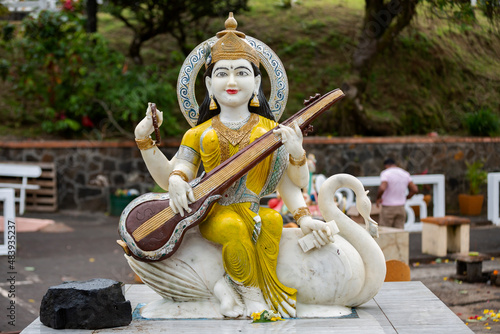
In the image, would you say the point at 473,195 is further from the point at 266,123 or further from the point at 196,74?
the point at 196,74

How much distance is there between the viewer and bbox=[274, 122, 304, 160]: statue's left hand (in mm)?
3711

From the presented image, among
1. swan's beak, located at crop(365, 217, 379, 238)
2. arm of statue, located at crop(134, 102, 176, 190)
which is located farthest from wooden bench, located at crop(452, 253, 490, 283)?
arm of statue, located at crop(134, 102, 176, 190)

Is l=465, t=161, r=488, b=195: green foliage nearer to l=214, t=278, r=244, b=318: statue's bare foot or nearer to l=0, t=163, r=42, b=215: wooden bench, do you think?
l=0, t=163, r=42, b=215: wooden bench

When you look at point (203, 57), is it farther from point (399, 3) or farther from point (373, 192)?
point (399, 3)

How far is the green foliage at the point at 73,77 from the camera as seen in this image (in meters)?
11.2

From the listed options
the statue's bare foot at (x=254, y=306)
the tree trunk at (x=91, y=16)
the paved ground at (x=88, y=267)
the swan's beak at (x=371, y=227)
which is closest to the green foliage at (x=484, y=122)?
the paved ground at (x=88, y=267)

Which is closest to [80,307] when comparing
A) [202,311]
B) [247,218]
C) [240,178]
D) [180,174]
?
[202,311]

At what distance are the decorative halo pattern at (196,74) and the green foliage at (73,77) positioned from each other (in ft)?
22.7

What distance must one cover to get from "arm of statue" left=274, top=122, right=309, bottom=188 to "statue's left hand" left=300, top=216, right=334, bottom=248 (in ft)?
0.93

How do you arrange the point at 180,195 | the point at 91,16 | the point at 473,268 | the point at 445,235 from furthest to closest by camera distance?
the point at 91,16 < the point at 445,235 < the point at 473,268 < the point at 180,195

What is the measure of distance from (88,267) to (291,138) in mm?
4378

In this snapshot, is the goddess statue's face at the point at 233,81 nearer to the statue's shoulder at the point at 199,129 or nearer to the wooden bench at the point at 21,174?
the statue's shoulder at the point at 199,129

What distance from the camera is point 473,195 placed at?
11.0 metres

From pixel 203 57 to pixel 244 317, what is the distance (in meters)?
1.72
